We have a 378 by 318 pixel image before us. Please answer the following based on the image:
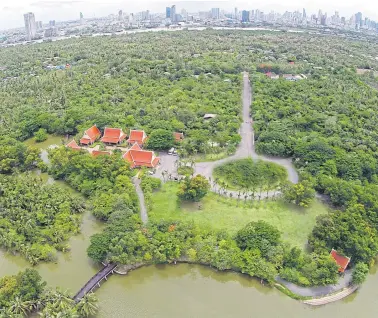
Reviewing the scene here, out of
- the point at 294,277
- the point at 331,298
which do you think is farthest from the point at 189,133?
the point at 331,298

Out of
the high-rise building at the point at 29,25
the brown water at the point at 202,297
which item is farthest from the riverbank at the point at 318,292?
the high-rise building at the point at 29,25

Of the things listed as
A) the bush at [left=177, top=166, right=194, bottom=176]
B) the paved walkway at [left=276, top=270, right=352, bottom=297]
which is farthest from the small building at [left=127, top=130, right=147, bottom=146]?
the paved walkway at [left=276, top=270, right=352, bottom=297]

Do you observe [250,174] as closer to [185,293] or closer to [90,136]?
[185,293]

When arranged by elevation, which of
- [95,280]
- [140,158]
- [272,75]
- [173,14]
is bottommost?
[95,280]

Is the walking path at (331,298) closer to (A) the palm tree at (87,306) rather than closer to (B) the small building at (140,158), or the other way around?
(A) the palm tree at (87,306)

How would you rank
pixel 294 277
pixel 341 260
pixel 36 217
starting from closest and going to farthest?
pixel 294 277, pixel 341 260, pixel 36 217
